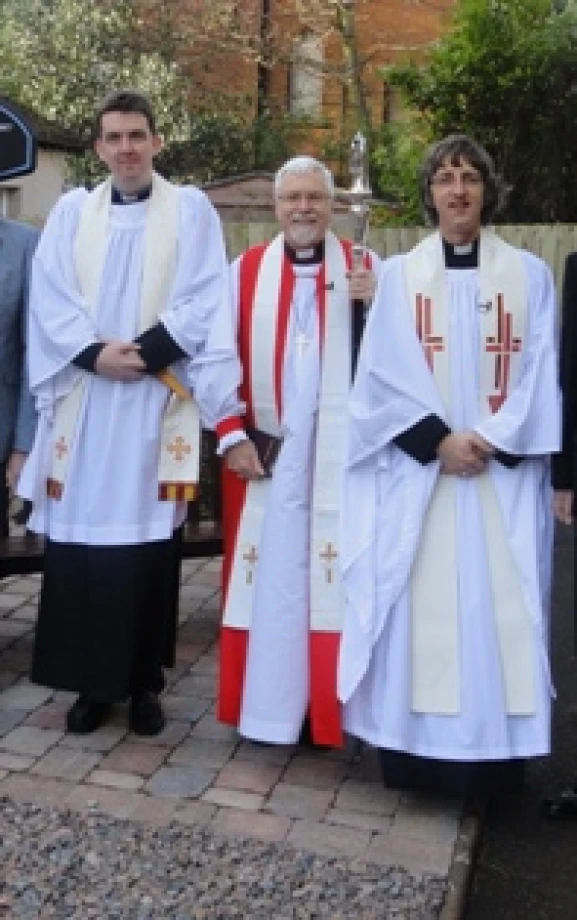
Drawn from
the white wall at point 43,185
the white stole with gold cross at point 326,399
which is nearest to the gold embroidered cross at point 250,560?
the white stole with gold cross at point 326,399

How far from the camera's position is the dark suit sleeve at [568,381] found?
4.09 meters

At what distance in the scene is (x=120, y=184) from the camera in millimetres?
4531

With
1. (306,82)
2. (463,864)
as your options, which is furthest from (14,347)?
(306,82)

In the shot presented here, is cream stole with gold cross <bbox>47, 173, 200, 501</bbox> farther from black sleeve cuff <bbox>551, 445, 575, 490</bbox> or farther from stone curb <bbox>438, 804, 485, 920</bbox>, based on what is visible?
stone curb <bbox>438, 804, 485, 920</bbox>

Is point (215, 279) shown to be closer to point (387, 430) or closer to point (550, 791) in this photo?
point (387, 430)

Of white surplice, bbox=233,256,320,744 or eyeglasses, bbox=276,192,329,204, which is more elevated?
eyeglasses, bbox=276,192,329,204

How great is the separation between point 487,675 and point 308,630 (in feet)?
2.19

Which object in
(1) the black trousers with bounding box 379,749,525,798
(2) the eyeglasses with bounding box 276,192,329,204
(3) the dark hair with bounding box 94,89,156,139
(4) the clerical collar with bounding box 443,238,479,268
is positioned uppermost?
(3) the dark hair with bounding box 94,89,156,139

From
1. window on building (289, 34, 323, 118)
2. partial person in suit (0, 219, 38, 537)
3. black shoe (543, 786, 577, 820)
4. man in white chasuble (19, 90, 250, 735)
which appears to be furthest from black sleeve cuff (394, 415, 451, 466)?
window on building (289, 34, 323, 118)

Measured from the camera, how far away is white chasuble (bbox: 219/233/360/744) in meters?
4.39

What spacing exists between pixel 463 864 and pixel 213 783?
0.94 m

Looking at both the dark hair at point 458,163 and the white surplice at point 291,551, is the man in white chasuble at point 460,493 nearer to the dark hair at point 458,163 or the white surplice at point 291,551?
the dark hair at point 458,163

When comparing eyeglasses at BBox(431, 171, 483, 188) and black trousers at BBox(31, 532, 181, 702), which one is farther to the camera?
black trousers at BBox(31, 532, 181, 702)

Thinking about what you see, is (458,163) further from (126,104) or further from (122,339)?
(122,339)
